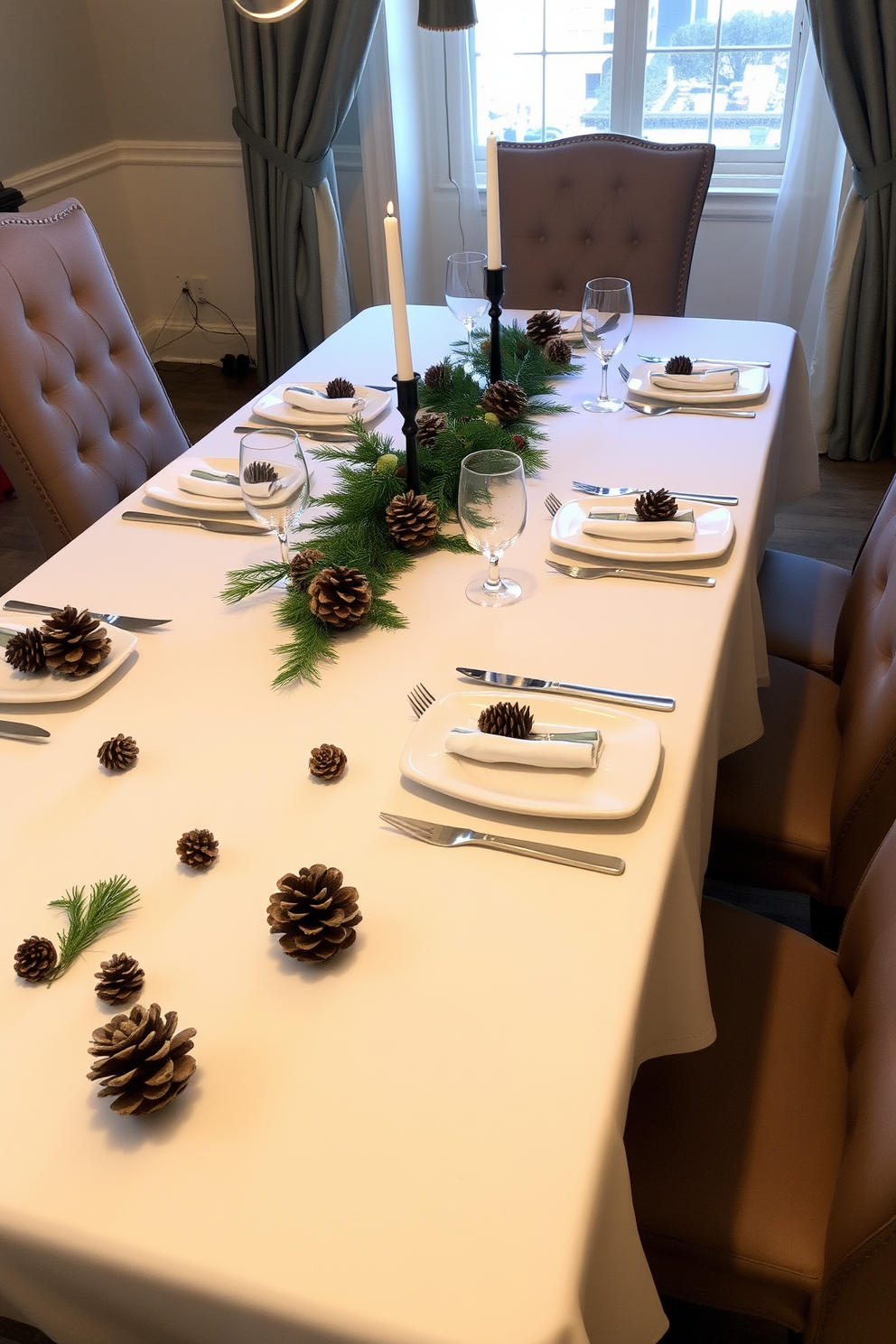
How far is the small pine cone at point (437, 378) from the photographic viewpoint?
1721 mm

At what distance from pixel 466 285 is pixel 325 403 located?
0.30 m

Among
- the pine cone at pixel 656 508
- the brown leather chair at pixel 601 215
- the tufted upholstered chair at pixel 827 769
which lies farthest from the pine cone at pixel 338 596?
the brown leather chair at pixel 601 215

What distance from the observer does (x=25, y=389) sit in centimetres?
164

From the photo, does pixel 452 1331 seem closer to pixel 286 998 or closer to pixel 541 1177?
pixel 541 1177

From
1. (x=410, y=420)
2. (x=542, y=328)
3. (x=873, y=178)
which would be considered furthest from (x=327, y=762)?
(x=873, y=178)

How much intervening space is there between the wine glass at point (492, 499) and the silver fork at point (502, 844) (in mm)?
352

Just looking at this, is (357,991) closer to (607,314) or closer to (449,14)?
(607,314)

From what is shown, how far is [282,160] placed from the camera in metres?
3.36

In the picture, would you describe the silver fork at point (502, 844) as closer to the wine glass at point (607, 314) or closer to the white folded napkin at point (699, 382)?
the wine glass at point (607, 314)

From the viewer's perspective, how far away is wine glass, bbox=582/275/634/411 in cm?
157

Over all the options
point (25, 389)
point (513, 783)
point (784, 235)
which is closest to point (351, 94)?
point (784, 235)

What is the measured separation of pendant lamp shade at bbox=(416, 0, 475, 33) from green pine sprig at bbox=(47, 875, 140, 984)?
6.69 ft

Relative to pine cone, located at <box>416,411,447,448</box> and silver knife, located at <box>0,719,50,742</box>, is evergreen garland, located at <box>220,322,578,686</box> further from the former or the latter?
silver knife, located at <box>0,719,50,742</box>

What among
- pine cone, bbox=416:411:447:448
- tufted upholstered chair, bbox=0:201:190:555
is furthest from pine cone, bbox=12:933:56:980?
tufted upholstered chair, bbox=0:201:190:555
